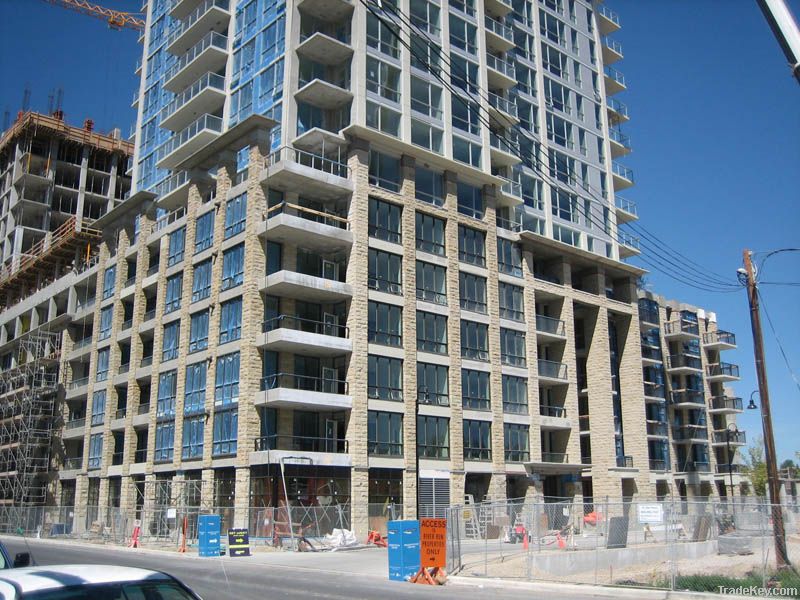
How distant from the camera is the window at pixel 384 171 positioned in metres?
47.2

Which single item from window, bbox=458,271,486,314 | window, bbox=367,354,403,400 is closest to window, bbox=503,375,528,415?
window, bbox=458,271,486,314

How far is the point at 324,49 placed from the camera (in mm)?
46812

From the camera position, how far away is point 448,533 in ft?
80.1

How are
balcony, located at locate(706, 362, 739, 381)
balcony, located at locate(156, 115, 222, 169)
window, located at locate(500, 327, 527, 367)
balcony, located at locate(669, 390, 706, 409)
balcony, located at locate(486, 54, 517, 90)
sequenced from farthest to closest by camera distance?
balcony, located at locate(706, 362, 739, 381), balcony, located at locate(669, 390, 706, 409), balcony, located at locate(486, 54, 517, 90), window, located at locate(500, 327, 527, 367), balcony, located at locate(156, 115, 222, 169)

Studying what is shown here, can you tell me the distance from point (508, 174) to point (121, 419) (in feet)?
104

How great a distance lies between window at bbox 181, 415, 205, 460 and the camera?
45.1m

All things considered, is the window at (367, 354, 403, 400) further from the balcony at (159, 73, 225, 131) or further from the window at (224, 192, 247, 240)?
the balcony at (159, 73, 225, 131)

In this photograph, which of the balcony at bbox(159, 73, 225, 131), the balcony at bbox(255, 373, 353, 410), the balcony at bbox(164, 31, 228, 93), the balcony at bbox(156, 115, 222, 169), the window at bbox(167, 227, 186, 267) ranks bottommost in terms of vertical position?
the balcony at bbox(255, 373, 353, 410)

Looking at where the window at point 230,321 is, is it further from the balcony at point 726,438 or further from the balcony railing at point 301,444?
the balcony at point 726,438

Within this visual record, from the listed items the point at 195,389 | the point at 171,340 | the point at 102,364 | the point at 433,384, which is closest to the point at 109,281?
the point at 102,364

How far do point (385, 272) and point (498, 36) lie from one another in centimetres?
2132

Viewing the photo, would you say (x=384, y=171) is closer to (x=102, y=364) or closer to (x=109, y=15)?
(x=102, y=364)

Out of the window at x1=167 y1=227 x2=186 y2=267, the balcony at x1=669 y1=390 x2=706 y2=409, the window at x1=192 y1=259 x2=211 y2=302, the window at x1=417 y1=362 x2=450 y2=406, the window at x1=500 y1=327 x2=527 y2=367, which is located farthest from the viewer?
the balcony at x1=669 y1=390 x2=706 y2=409

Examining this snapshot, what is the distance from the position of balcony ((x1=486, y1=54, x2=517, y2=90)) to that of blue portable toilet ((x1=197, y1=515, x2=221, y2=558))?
3607 centimetres
